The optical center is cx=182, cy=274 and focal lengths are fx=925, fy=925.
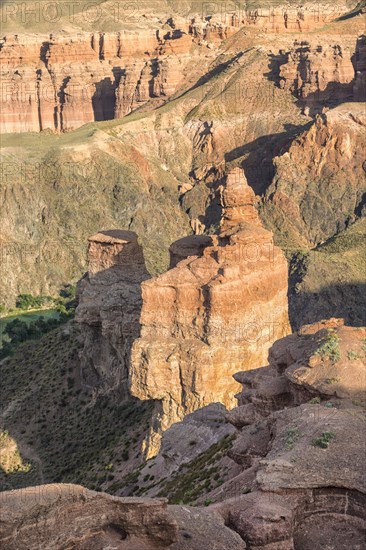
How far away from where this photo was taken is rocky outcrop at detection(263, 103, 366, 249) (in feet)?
436

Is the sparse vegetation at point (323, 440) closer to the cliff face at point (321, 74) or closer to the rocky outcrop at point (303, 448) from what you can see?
the rocky outcrop at point (303, 448)

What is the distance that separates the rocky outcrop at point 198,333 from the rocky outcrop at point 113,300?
8.43 metres

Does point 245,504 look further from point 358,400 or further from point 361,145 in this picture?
point 361,145

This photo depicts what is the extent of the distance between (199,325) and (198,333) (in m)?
0.36

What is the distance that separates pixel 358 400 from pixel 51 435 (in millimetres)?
28667

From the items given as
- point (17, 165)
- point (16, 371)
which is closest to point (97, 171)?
point (17, 165)

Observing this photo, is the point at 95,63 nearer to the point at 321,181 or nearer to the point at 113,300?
A: the point at 321,181

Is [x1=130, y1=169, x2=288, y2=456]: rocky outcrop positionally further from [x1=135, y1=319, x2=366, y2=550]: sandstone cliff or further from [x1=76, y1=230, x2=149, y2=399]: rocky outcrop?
[x1=76, y1=230, x2=149, y2=399]: rocky outcrop

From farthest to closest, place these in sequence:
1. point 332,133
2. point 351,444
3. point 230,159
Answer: point 230,159
point 332,133
point 351,444

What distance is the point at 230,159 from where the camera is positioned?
504 ft

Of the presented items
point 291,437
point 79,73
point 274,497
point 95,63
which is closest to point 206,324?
point 291,437

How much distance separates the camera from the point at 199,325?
3988 cm

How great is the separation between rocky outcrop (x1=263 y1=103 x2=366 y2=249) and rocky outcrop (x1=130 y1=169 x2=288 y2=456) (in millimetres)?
90692

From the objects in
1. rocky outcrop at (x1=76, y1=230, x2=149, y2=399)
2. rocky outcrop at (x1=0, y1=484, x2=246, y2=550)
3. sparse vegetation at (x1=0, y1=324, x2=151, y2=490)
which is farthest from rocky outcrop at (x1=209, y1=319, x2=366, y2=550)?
rocky outcrop at (x1=76, y1=230, x2=149, y2=399)
